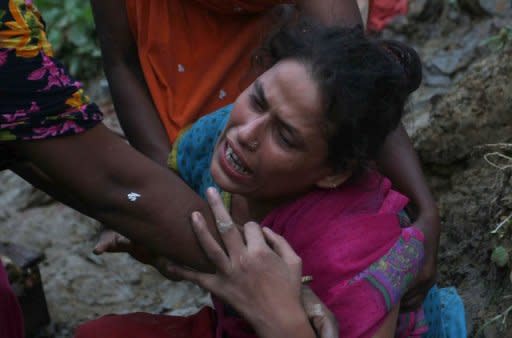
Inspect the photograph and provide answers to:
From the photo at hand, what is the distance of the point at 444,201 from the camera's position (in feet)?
9.66

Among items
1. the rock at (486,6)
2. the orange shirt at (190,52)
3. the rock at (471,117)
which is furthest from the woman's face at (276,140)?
the rock at (486,6)

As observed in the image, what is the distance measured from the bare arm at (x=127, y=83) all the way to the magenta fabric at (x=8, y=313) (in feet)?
1.94

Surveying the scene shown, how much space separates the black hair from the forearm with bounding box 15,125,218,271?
0.37m

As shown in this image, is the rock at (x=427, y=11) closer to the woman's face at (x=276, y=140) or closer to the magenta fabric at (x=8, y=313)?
the woman's face at (x=276, y=140)

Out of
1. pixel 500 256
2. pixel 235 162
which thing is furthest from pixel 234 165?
pixel 500 256

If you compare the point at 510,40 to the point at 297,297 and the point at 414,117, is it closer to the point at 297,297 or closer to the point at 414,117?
the point at 414,117

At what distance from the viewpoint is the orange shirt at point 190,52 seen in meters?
2.54

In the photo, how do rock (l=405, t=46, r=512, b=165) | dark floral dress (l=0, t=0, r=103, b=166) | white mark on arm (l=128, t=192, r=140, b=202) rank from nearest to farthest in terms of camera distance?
dark floral dress (l=0, t=0, r=103, b=166), white mark on arm (l=128, t=192, r=140, b=202), rock (l=405, t=46, r=512, b=165)

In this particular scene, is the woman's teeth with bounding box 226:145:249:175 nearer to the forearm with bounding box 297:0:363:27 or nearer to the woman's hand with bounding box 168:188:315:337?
the woman's hand with bounding box 168:188:315:337

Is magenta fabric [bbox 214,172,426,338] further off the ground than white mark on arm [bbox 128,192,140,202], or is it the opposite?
white mark on arm [bbox 128,192,140,202]

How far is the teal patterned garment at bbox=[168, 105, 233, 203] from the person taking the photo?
2.19m

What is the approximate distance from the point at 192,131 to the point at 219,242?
591mm

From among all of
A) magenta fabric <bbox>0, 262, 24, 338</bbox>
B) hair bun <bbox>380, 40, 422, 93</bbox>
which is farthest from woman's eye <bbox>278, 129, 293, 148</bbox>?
magenta fabric <bbox>0, 262, 24, 338</bbox>

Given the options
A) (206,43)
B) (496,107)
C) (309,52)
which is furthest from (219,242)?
(496,107)
